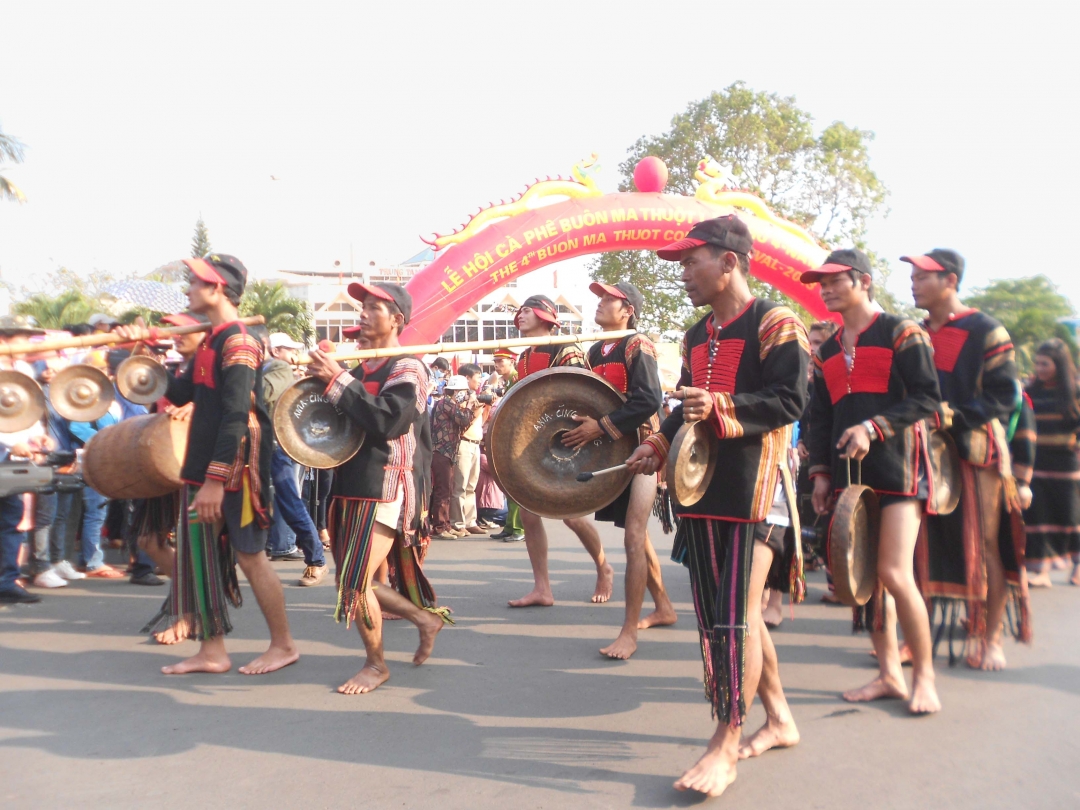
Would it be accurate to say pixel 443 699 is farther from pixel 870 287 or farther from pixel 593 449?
pixel 870 287

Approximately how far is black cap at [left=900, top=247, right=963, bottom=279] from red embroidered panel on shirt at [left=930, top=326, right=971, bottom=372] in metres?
0.28

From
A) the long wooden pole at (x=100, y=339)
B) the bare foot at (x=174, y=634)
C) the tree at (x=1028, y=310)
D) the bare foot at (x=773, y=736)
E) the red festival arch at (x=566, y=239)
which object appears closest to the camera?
the bare foot at (x=773, y=736)

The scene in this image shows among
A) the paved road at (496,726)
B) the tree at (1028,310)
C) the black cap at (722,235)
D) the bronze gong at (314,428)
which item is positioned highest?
the tree at (1028,310)

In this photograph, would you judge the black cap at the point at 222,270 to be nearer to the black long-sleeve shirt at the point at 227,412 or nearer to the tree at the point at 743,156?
the black long-sleeve shirt at the point at 227,412

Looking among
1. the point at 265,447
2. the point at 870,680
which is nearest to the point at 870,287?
the point at 870,680

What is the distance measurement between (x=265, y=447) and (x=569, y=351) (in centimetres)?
197

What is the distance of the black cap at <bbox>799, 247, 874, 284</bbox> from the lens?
4293 mm

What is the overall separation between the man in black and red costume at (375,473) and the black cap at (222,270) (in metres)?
0.63

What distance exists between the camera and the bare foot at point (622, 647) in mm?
5309

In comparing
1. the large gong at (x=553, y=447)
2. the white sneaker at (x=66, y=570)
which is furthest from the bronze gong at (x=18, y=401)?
the large gong at (x=553, y=447)

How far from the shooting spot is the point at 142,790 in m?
3.52

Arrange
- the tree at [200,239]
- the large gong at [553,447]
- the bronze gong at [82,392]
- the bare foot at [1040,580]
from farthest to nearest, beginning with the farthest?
the tree at [200,239] → the bare foot at [1040,580] → the bronze gong at [82,392] → the large gong at [553,447]

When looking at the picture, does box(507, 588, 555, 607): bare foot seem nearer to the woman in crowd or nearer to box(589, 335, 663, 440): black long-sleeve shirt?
box(589, 335, 663, 440): black long-sleeve shirt

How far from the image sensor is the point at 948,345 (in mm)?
4977
